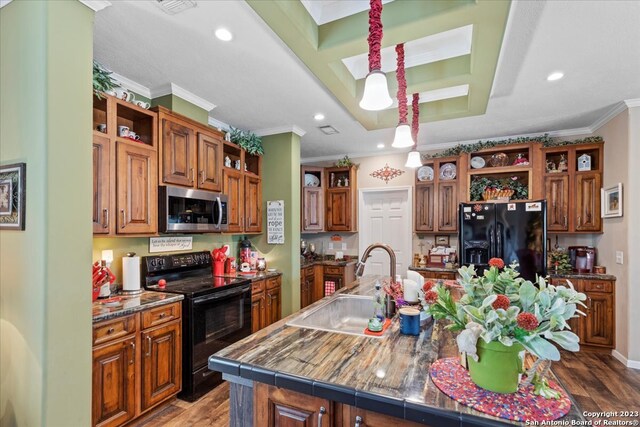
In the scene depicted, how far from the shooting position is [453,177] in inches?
177

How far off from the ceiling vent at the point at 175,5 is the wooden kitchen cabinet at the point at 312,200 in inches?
135

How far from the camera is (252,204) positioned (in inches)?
157

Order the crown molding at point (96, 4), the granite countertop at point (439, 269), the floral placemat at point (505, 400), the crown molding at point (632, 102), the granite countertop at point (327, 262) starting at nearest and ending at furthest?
1. the floral placemat at point (505, 400)
2. the crown molding at point (96, 4)
3. the crown molding at point (632, 102)
4. the granite countertop at point (439, 269)
5. the granite countertop at point (327, 262)

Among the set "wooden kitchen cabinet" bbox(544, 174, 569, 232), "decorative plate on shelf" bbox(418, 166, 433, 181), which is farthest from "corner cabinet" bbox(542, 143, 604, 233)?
"decorative plate on shelf" bbox(418, 166, 433, 181)

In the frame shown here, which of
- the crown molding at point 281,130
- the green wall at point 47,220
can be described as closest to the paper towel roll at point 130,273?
the green wall at point 47,220

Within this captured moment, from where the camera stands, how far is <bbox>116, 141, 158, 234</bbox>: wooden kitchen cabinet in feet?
7.67

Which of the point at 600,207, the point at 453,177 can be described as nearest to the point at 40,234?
the point at 453,177

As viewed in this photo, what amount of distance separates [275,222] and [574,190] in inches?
151

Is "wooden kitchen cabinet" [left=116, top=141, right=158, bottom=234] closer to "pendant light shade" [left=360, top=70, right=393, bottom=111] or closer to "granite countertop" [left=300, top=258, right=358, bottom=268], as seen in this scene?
"pendant light shade" [left=360, top=70, right=393, bottom=111]

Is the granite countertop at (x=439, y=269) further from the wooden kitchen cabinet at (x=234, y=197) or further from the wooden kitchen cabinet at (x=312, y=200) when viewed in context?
the wooden kitchen cabinet at (x=234, y=197)

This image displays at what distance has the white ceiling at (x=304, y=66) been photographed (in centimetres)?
186

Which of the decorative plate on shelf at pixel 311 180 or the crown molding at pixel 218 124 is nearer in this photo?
the crown molding at pixel 218 124

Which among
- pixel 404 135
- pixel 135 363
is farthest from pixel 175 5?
pixel 135 363

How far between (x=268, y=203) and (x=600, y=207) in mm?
4120
